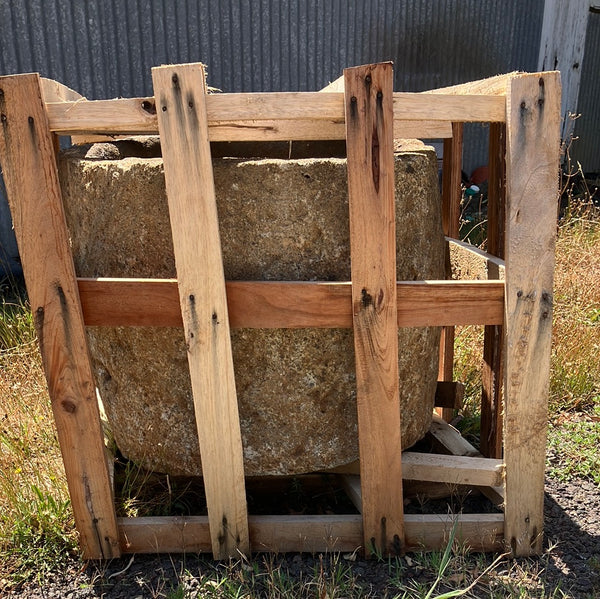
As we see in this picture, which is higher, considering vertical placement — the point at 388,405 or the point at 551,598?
the point at 388,405

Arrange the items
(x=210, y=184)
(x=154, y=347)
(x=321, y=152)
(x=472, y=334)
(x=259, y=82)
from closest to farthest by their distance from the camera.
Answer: (x=210, y=184) < (x=154, y=347) < (x=321, y=152) < (x=472, y=334) < (x=259, y=82)

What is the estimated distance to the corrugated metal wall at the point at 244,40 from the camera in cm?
510

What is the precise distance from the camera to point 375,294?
193 centimetres

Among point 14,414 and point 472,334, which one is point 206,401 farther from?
point 472,334

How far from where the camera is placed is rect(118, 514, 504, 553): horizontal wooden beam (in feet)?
7.29

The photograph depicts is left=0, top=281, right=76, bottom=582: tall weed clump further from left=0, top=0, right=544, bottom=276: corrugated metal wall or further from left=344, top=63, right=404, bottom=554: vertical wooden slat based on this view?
left=0, top=0, right=544, bottom=276: corrugated metal wall

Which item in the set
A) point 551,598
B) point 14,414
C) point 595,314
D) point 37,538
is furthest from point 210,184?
point 595,314

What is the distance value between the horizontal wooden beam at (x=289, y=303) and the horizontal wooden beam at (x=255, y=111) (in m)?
0.48

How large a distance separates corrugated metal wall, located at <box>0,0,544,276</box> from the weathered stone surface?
329 cm

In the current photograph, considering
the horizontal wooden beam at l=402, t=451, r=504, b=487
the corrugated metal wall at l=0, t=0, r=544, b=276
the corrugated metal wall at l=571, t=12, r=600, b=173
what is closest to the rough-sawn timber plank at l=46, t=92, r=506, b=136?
the horizontal wooden beam at l=402, t=451, r=504, b=487

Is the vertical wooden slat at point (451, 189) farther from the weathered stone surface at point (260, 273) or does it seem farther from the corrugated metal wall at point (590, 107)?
the corrugated metal wall at point (590, 107)

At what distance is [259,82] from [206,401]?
4.57 meters

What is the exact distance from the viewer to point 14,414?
3.09 m

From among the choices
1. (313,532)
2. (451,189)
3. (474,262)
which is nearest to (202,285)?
(313,532)
